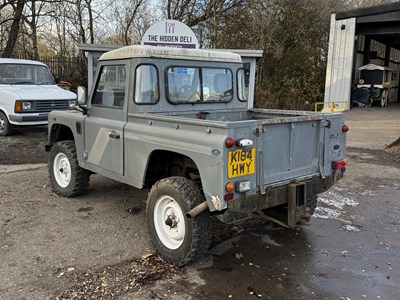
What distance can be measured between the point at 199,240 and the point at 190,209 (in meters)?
0.32

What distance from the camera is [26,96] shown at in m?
10.6

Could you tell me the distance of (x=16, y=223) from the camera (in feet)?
16.3

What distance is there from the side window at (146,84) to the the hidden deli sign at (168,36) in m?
4.17

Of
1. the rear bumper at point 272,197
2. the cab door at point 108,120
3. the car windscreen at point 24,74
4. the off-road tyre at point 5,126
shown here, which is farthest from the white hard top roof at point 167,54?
the car windscreen at point 24,74

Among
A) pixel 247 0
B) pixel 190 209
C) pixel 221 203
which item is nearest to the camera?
pixel 221 203

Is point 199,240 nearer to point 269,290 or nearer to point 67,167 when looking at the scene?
point 269,290

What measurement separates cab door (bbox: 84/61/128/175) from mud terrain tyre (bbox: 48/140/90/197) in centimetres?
53

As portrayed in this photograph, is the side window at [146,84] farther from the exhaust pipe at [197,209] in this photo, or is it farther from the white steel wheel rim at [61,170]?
the white steel wheel rim at [61,170]

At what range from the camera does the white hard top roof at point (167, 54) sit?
4.44 m

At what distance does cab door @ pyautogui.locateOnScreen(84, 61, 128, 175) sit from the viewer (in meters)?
4.60

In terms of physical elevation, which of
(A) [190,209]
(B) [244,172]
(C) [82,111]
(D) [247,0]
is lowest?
(A) [190,209]

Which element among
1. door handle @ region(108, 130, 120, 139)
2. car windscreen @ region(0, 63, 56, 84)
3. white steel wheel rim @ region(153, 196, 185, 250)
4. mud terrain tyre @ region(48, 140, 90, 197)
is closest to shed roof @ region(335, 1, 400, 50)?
car windscreen @ region(0, 63, 56, 84)

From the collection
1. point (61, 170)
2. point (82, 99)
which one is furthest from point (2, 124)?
point (82, 99)

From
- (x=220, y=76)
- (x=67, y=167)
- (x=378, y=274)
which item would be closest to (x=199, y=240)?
(x=378, y=274)
